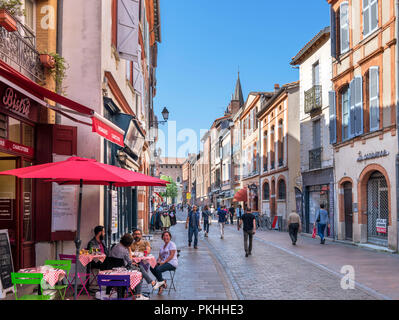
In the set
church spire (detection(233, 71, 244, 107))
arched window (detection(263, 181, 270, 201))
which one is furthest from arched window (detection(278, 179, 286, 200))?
church spire (detection(233, 71, 244, 107))

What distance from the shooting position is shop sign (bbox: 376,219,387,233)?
659 inches

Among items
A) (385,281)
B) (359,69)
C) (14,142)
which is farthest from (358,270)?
(359,69)

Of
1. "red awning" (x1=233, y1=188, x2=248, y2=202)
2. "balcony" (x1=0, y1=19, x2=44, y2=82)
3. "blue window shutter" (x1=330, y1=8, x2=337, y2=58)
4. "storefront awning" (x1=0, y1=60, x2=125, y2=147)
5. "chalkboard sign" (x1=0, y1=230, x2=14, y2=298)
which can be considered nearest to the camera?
"storefront awning" (x1=0, y1=60, x2=125, y2=147)

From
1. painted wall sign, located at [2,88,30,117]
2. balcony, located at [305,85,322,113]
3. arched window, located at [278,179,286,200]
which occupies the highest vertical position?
balcony, located at [305,85,322,113]

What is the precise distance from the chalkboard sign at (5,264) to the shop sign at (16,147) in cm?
146

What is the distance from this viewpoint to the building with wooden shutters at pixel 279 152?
2942 cm

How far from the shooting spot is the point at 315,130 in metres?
24.6

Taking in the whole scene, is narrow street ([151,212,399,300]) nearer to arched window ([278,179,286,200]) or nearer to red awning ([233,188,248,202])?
arched window ([278,179,286,200])

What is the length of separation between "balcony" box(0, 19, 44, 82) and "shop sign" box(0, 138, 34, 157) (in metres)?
1.31

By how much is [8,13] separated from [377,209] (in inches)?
594

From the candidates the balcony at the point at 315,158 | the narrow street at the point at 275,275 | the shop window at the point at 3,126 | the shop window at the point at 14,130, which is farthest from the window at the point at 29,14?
the balcony at the point at 315,158

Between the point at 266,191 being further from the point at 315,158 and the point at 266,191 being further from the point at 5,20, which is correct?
the point at 5,20

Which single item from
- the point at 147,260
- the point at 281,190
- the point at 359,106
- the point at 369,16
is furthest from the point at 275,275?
the point at 281,190

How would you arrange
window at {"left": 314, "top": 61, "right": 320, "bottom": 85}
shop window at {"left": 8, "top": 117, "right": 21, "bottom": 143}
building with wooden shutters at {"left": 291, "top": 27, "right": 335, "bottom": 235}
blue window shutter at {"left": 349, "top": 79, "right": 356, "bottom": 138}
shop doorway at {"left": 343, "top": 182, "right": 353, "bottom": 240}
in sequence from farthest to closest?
window at {"left": 314, "top": 61, "right": 320, "bottom": 85} < building with wooden shutters at {"left": 291, "top": 27, "right": 335, "bottom": 235} < shop doorway at {"left": 343, "top": 182, "right": 353, "bottom": 240} < blue window shutter at {"left": 349, "top": 79, "right": 356, "bottom": 138} < shop window at {"left": 8, "top": 117, "right": 21, "bottom": 143}
